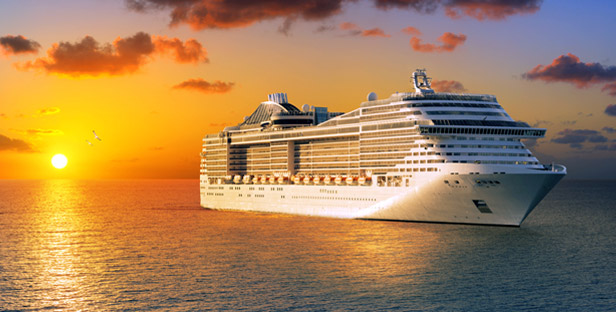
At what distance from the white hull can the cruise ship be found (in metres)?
0.10

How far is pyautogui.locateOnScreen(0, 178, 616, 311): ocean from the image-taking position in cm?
3931

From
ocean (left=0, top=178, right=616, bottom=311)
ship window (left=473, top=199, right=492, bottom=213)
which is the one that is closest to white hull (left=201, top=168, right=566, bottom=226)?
ship window (left=473, top=199, right=492, bottom=213)

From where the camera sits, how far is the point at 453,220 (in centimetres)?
7038

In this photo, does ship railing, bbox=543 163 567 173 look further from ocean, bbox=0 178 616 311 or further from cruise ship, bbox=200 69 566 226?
ocean, bbox=0 178 616 311

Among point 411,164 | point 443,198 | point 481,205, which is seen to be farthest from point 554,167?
point 411,164

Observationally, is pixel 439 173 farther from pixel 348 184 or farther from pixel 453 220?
pixel 348 184

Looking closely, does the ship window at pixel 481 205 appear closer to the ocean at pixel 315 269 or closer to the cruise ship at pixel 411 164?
the cruise ship at pixel 411 164

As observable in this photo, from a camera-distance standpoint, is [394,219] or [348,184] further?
[348,184]

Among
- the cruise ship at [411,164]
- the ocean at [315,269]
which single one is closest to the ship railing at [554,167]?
the cruise ship at [411,164]

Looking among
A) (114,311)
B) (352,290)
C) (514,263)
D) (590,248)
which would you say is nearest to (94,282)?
(114,311)

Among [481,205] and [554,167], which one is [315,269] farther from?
[554,167]

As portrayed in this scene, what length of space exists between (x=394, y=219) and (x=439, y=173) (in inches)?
360

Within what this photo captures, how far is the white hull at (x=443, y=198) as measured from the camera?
66.8 m

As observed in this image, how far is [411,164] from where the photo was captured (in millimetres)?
73688
